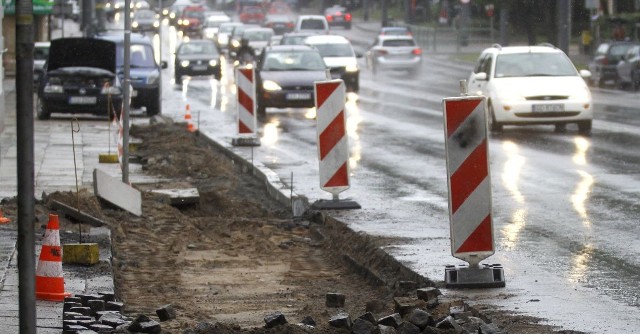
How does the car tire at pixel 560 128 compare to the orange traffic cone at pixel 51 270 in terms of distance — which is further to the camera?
the car tire at pixel 560 128

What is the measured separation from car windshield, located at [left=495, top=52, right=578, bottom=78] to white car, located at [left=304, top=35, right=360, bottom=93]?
14.9m

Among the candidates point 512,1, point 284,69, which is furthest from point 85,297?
point 512,1

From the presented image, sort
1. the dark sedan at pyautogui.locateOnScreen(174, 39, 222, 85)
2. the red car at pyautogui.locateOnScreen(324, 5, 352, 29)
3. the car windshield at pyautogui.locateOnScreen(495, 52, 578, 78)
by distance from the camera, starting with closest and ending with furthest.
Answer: the car windshield at pyautogui.locateOnScreen(495, 52, 578, 78) < the dark sedan at pyautogui.locateOnScreen(174, 39, 222, 85) < the red car at pyautogui.locateOnScreen(324, 5, 352, 29)

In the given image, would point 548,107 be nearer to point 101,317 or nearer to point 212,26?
point 101,317

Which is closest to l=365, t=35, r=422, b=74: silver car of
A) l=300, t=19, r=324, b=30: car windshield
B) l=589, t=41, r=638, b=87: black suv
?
l=589, t=41, r=638, b=87: black suv

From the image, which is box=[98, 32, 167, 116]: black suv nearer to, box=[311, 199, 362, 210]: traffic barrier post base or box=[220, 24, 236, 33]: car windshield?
box=[311, 199, 362, 210]: traffic barrier post base

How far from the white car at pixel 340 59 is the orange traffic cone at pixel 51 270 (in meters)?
32.9

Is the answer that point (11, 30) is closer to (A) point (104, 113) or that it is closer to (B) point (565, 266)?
(A) point (104, 113)

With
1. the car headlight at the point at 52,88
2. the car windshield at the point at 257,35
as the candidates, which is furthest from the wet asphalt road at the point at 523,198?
the car windshield at the point at 257,35

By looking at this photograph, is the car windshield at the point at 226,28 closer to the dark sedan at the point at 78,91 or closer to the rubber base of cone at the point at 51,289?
the dark sedan at the point at 78,91

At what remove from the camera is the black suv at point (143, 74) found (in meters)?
32.0

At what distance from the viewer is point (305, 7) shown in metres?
130

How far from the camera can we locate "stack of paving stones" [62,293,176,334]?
7.88 meters

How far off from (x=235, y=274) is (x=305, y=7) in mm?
119326
